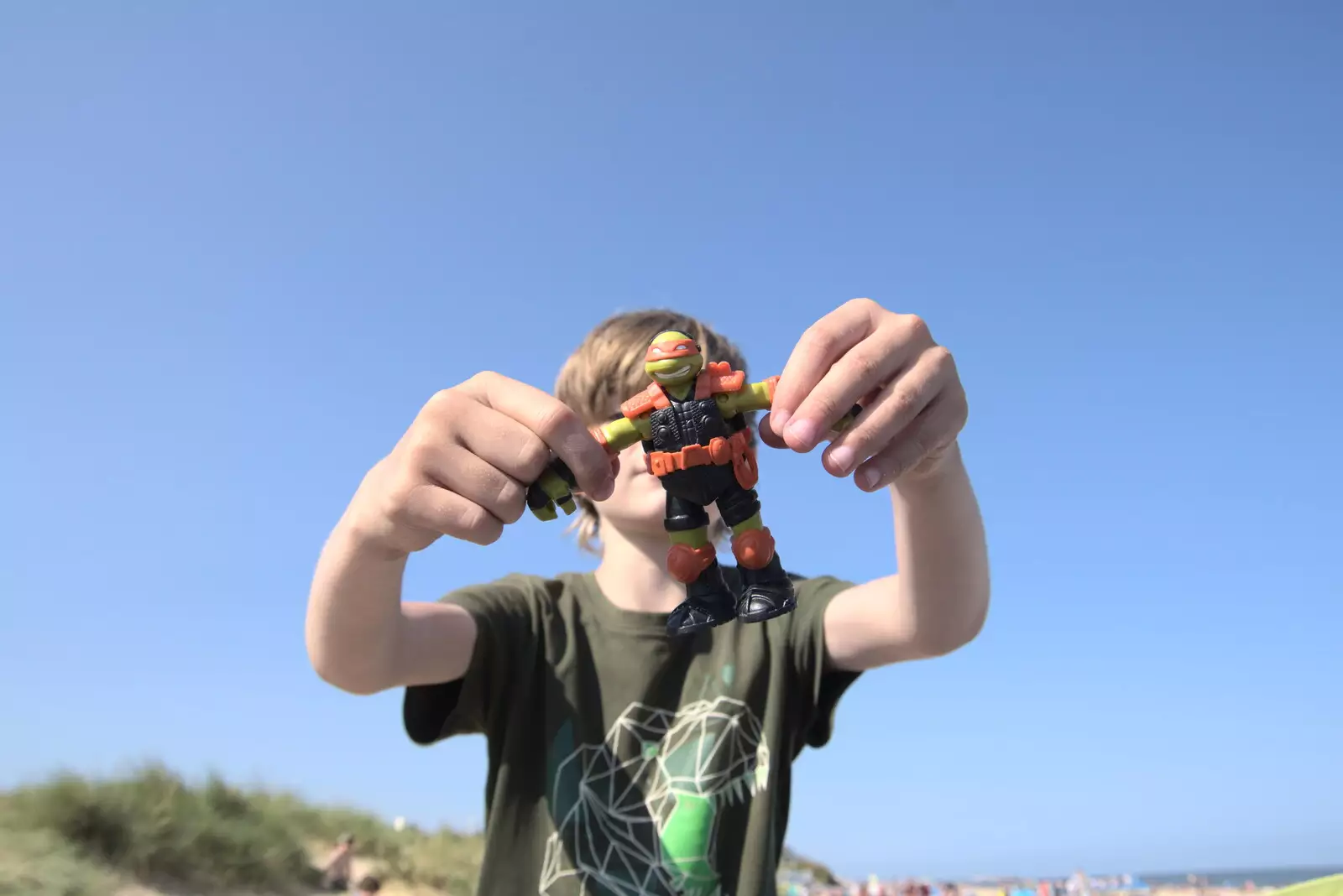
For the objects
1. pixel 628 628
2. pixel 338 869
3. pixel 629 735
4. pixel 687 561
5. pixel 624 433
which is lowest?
pixel 338 869

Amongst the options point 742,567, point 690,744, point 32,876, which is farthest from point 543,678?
point 32,876

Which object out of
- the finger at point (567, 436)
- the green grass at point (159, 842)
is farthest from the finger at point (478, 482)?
the green grass at point (159, 842)

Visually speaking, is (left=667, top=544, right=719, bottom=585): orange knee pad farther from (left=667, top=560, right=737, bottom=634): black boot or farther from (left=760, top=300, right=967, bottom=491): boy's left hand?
(left=760, top=300, right=967, bottom=491): boy's left hand

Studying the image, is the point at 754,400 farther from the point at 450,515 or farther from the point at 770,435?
the point at 450,515

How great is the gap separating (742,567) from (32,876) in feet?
16.6

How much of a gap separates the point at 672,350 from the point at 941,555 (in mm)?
1053

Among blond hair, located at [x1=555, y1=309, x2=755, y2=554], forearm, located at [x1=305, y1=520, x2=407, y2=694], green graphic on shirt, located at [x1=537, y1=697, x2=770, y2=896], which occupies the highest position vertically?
blond hair, located at [x1=555, y1=309, x2=755, y2=554]

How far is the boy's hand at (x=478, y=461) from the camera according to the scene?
A: 160cm

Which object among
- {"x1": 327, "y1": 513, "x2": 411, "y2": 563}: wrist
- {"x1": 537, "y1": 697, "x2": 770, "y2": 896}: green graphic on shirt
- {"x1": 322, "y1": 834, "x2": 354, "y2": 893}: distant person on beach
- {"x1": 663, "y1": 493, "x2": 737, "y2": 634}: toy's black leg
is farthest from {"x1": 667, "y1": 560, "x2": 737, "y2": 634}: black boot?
{"x1": 322, "y1": 834, "x2": 354, "y2": 893}: distant person on beach

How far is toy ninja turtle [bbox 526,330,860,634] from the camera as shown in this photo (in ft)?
5.15

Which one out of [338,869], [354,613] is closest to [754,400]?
[354,613]

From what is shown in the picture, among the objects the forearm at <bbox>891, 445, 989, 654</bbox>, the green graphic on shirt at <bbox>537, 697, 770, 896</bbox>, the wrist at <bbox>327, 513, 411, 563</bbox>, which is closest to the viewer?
the wrist at <bbox>327, 513, 411, 563</bbox>

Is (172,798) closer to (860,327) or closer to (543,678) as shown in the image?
(543,678)

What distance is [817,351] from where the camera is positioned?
65.0 inches
